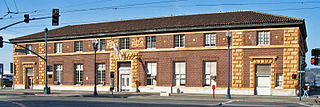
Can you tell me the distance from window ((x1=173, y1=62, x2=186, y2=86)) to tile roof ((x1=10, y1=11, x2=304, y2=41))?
4605 mm

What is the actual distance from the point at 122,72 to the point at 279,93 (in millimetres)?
19482

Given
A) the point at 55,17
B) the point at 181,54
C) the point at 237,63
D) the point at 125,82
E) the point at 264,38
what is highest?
the point at 55,17

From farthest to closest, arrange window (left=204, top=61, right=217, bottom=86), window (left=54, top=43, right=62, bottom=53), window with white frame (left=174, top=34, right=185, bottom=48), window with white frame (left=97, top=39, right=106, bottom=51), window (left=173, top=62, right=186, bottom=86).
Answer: window (left=54, top=43, right=62, bottom=53)
window with white frame (left=97, top=39, right=106, bottom=51)
window (left=173, top=62, right=186, bottom=86)
window with white frame (left=174, top=34, right=185, bottom=48)
window (left=204, top=61, right=217, bottom=86)

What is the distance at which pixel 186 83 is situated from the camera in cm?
4256

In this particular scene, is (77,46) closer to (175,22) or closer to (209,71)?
(175,22)

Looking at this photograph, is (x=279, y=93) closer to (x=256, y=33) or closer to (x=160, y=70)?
(x=256, y=33)

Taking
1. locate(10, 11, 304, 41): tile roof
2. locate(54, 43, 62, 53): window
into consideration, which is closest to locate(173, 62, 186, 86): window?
locate(10, 11, 304, 41): tile roof

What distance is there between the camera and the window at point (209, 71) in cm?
4134

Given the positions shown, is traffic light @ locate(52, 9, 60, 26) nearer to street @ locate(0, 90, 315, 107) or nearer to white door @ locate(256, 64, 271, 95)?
street @ locate(0, 90, 315, 107)

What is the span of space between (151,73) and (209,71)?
752 cm

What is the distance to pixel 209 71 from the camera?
41.5 m

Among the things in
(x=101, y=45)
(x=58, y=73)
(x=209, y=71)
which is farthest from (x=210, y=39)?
(x=58, y=73)

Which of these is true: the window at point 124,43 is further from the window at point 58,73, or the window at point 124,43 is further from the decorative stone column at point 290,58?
the decorative stone column at point 290,58

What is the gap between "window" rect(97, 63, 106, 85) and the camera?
159ft
